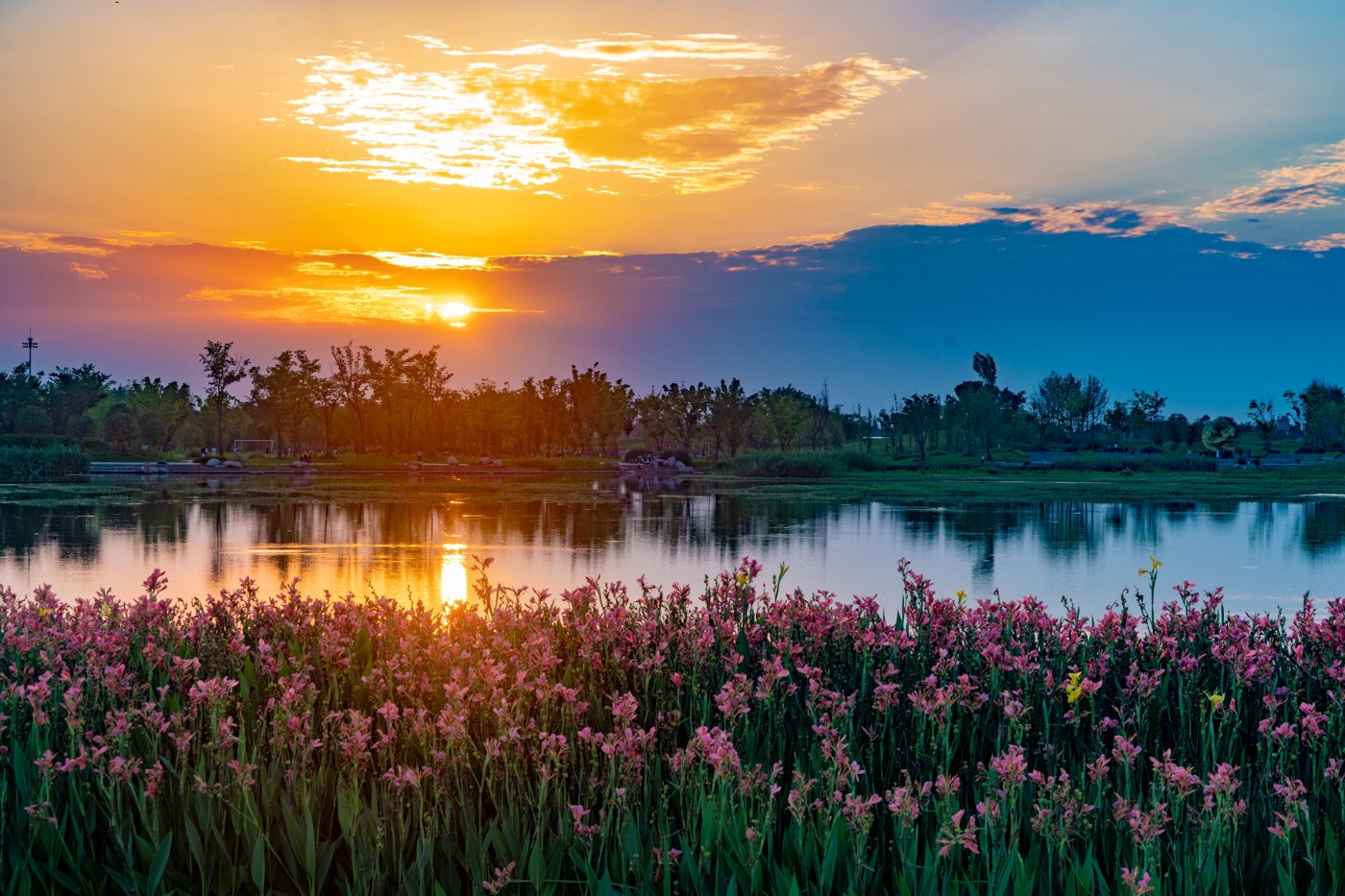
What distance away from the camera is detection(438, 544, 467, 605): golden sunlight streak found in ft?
47.4

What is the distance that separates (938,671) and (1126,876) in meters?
2.20

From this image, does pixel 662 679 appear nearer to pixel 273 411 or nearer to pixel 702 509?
pixel 702 509

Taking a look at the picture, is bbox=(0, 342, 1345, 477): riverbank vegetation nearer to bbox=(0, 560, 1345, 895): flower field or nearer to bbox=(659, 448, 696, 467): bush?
bbox=(659, 448, 696, 467): bush

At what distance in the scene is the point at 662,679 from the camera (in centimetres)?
607

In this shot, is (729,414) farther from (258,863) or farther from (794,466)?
(258,863)

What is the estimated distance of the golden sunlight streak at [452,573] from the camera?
14.5 metres

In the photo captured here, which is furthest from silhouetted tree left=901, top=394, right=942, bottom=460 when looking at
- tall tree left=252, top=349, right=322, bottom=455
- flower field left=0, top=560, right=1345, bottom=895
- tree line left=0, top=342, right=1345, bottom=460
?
flower field left=0, top=560, right=1345, bottom=895

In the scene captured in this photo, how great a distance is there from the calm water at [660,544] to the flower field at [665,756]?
21.8 feet

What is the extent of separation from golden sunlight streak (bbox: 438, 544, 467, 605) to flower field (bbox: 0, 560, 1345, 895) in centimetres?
619

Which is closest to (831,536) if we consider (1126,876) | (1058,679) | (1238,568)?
(1238,568)

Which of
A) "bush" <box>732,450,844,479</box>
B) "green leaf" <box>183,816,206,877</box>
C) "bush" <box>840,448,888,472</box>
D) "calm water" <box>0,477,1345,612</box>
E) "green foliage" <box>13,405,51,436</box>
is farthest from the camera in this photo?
"green foliage" <box>13,405,51,436</box>

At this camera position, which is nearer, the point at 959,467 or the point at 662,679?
the point at 662,679

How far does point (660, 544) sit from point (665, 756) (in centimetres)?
1689

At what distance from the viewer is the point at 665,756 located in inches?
189
